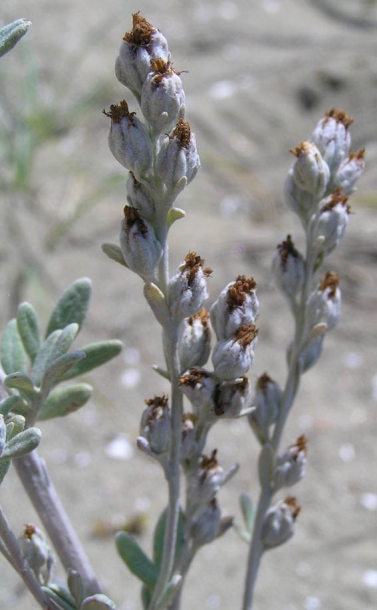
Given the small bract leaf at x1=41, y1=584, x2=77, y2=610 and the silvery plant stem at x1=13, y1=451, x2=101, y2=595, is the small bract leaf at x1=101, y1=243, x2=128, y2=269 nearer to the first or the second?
the silvery plant stem at x1=13, y1=451, x2=101, y2=595

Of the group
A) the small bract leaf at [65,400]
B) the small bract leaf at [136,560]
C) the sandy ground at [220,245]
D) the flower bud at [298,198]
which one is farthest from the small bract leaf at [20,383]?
the sandy ground at [220,245]

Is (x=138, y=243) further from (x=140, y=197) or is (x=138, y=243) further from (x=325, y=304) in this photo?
(x=325, y=304)

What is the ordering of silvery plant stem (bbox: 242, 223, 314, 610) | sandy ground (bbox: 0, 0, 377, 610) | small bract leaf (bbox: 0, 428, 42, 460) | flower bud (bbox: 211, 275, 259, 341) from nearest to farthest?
small bract leaf (bbox: 0, 428, 42, 460)
flower bud (bbox: 211, 275, 259, 341)
silvery plant stem (bbox: 242, 223, 314, 610)
sandy ground (bbox: 0, 0, 377, 610)

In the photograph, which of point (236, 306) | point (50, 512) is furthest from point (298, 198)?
point (50, 512)

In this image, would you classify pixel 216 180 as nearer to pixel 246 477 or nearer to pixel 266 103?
pixel 266 103

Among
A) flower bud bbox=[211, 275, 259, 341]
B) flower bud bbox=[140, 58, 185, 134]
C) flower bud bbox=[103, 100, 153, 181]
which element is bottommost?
flower bud bbox=[211, 275, 259, 341]

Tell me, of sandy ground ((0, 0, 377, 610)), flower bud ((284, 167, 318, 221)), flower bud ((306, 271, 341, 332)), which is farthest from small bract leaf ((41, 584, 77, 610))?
sandy ground ((0, 0, 377, 610))

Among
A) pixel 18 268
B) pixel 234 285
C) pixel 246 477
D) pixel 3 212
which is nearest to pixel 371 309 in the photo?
pixel 246 477
